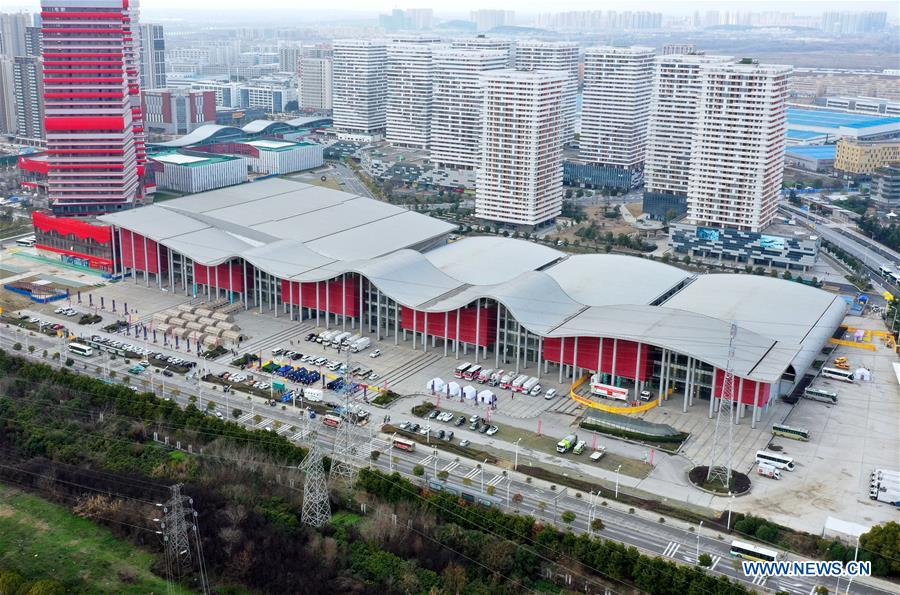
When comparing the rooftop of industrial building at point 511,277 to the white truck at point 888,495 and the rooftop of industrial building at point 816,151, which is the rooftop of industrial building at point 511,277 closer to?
the white truck at point 888,495

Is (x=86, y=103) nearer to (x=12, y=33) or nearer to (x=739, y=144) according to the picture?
(x=739, y=144)

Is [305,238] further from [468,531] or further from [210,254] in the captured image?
[468,531]

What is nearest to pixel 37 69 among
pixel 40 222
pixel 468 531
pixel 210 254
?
pixel 40 222

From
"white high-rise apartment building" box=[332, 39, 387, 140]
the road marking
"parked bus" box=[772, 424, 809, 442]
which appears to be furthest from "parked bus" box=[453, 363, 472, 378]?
"white high-rise apartment building" box=[332, 39, 387, 140]

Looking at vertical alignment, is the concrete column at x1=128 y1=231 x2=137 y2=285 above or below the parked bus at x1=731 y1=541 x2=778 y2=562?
above

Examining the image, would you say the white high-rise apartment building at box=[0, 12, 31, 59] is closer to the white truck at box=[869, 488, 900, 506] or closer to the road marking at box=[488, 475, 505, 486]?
the road marking at box=[488, 475, 505, 486]

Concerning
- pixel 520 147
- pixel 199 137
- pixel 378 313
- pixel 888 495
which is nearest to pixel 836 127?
pixel 520 147

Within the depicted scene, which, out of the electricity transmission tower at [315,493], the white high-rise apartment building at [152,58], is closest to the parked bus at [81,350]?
the electricity transmission tower at [315,493]
